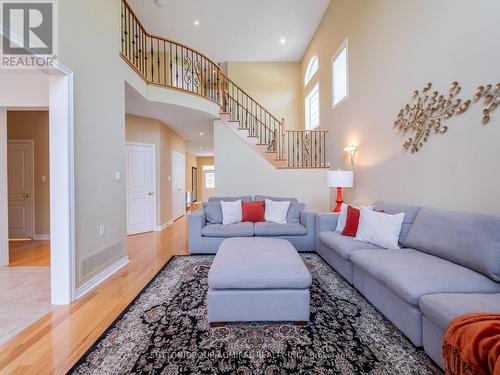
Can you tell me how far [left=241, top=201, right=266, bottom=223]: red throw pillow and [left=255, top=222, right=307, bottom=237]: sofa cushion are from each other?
288mm

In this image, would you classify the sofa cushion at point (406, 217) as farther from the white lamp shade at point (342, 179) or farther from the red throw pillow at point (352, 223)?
the white lamp shade at point (342, 179)

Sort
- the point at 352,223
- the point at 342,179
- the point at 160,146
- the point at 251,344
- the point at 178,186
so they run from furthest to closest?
1. the point at 178,186
2. the point at 160,146
3. the point at 342,179
4. the point at 352,223
5. the point at 251,344

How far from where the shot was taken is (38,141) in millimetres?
4520

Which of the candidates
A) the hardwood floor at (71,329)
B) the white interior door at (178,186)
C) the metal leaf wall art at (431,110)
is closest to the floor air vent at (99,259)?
the hardwood floor at (71,329)

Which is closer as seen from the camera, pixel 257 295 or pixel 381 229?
pixel 257 295

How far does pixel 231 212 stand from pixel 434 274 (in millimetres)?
2826

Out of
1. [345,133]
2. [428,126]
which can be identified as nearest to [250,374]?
[428,126]

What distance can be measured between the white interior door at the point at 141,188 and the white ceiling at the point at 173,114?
0.77 meters

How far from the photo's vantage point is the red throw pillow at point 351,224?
2.80m

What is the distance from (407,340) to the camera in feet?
5.30

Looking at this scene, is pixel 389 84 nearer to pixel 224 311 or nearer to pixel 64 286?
pixel 224 311

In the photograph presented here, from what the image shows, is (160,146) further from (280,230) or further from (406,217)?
(406,217)

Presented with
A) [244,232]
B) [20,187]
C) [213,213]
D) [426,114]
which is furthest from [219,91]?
[20,187]

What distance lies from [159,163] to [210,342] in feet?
15.0
